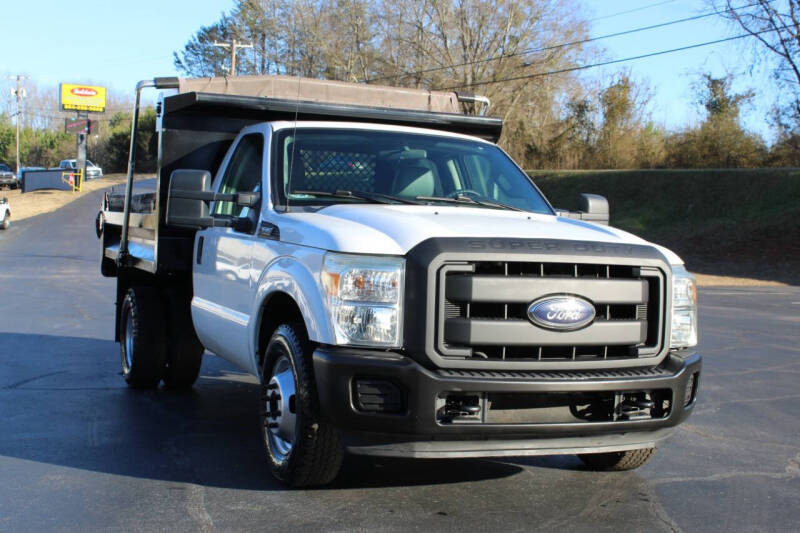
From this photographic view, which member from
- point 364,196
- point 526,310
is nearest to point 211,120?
point 364,196

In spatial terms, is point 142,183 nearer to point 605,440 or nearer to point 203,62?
point 605,440

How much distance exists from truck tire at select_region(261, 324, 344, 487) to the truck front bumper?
0.67ft

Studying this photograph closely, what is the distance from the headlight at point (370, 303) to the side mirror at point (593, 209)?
228 cm

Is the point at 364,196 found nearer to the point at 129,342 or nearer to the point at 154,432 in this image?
the point at 154,432

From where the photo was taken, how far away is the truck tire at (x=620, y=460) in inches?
213

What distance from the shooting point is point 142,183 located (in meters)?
8.01

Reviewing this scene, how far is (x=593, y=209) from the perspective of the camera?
6.21m

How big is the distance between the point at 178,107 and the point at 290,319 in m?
2.47

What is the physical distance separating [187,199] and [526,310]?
2.23 metres

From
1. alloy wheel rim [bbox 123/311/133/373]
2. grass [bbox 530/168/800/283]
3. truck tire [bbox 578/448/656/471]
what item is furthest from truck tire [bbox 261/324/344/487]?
grass [bbox 530/168/800/283]

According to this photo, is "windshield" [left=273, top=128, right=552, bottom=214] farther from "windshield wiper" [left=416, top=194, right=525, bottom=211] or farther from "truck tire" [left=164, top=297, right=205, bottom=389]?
"truck tire" [left=164, top=297, right=205, bottom=389]

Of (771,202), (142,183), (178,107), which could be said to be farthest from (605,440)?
(771,202)

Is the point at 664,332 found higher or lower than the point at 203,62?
lower

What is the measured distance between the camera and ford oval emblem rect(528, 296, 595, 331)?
4.36 m
